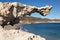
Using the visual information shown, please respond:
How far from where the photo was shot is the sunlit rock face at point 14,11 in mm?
12000

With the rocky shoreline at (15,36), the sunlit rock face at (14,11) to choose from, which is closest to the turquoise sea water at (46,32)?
the sunlit rock face at (14,11)

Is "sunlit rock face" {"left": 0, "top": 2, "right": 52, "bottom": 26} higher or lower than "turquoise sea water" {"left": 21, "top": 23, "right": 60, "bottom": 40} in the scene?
higher

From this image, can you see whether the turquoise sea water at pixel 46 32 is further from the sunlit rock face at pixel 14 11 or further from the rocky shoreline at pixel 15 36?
the rocky shoreline at pixel 15 36

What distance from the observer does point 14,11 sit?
1238cm

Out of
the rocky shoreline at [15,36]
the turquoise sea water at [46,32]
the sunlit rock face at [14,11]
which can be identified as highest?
the sunlit rock face at [14,11]

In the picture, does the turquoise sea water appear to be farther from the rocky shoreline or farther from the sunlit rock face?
the rocky shoreline

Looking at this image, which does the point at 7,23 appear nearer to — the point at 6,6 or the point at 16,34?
the point at 6,6

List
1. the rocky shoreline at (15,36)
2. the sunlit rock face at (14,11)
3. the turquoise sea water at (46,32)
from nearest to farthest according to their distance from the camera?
the rocky shoreline at (15,36) < the sunlit rock face at (14,11) < the turquoise sea water at (46,32)

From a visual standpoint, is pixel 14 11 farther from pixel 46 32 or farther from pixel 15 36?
pixel 46 32

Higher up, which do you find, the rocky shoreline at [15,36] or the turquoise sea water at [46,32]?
the rocky shoreline at [15,36]

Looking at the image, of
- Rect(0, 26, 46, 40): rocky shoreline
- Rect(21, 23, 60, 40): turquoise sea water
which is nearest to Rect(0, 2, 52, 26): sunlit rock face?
Rect(0, 26, 46, 40): rocky shoreline

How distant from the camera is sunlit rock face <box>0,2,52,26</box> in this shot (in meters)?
12.0

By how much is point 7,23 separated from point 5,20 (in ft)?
1.52

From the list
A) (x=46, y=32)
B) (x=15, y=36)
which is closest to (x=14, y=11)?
(x=15, y=36)
